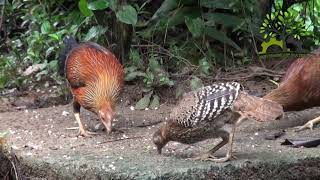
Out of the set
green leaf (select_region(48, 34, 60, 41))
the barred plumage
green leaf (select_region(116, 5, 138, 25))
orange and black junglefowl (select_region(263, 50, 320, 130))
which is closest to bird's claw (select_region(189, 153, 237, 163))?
the barred plumage

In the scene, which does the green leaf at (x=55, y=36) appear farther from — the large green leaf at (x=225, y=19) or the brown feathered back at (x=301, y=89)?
the brown feathered back at (x=301, y=89)

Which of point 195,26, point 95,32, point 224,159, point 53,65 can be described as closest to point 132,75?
point 95,32

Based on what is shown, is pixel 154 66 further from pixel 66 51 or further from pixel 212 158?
pixel 212 158

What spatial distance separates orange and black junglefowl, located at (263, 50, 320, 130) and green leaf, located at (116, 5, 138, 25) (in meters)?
1.47

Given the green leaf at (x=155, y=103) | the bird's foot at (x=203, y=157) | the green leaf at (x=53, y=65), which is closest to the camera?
the bird's foot at (x=203, y=157)

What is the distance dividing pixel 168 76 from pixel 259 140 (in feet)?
4.86

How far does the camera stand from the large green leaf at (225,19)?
5996 mm

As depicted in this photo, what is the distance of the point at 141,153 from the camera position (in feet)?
13.9

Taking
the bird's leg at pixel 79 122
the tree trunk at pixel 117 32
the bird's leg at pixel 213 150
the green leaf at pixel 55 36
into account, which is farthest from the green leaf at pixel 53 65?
the bird's leg at pixel 213 150

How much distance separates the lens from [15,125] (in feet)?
17.3

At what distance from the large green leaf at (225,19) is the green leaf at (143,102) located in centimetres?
98

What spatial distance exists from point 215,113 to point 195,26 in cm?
218

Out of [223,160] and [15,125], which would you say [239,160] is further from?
[15,125]

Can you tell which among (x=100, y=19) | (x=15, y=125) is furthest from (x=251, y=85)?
(x=15, y=125)
